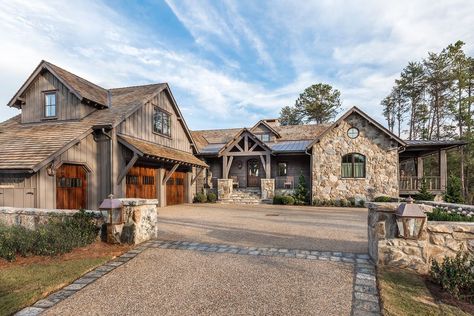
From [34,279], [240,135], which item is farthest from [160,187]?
[34,279]

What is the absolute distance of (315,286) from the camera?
434 cm

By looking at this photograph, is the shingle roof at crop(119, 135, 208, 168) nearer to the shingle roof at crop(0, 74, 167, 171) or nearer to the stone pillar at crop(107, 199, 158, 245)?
the shingle roof at crop(0, 74, 167, 171)

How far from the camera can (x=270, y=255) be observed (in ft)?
19.4

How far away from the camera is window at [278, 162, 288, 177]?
839 inches

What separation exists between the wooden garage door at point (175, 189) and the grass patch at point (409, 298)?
533 inches

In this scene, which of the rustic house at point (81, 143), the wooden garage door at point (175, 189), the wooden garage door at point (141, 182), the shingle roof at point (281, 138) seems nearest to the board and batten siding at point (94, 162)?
the rustic house at point (81, 143)

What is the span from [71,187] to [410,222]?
455 inches

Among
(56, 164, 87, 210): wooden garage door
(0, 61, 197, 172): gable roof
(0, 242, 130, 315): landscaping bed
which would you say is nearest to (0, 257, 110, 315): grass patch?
(0, 242, 130, 315): landscaping bed

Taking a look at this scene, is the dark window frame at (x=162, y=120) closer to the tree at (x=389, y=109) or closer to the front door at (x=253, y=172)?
the front door at (x=253, y=172)

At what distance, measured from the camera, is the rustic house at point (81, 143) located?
389 inches

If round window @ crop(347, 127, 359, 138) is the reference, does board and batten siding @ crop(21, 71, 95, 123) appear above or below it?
above

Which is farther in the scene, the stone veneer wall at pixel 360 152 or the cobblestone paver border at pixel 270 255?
the stone veneer wall at pixel 360 152

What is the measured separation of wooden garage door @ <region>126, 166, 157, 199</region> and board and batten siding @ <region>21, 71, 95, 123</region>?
359 centimetres

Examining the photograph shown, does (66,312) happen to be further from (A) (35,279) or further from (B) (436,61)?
(B) (436,61)
